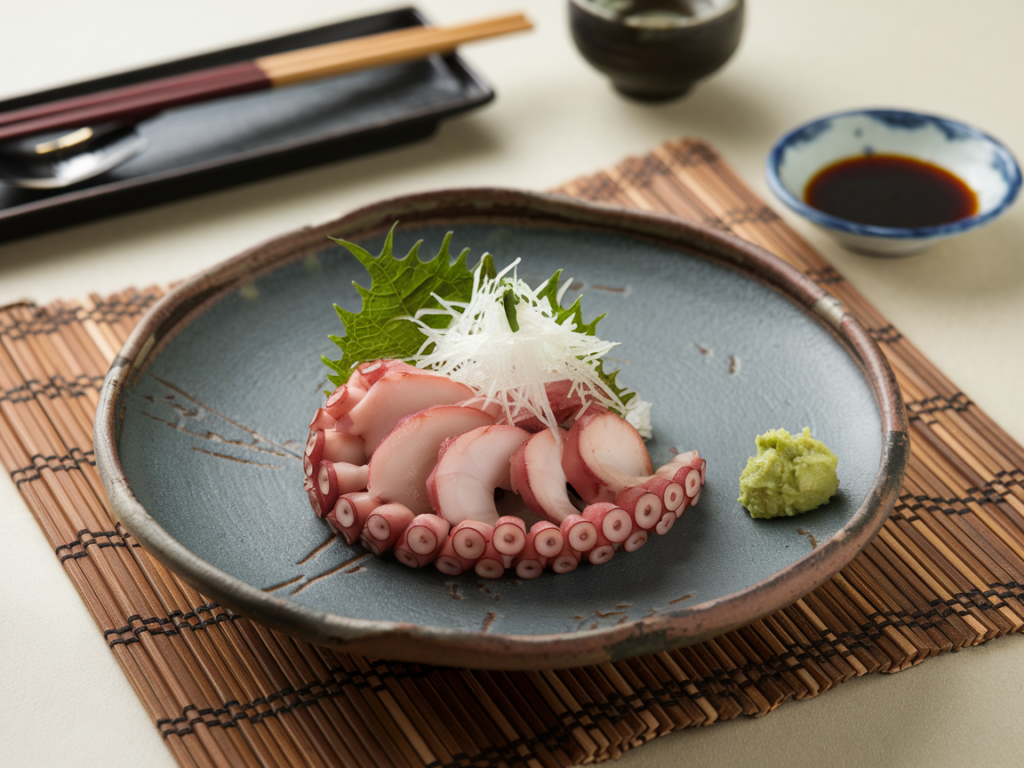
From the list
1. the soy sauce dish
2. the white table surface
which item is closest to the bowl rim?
the soy sauce dish

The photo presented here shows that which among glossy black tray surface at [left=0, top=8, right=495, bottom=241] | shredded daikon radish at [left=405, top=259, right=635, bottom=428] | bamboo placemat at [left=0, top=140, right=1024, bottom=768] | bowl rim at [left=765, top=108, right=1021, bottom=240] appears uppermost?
shredded daikon radish at [left=405, top=259, right=635, bottom=428]

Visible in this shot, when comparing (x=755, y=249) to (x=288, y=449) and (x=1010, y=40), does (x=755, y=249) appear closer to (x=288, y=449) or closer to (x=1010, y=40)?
(x=288, y=449)

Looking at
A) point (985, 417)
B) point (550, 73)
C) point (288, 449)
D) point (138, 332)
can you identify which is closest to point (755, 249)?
point (985, 417)

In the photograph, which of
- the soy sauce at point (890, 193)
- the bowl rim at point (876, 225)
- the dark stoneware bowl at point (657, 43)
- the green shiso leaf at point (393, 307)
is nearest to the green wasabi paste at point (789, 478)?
the green shiso leaf at point (393, 307)

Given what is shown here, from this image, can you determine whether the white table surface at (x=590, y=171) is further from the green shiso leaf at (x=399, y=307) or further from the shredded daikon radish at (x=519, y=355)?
the shredded daikon radish at (x=519, y=355)

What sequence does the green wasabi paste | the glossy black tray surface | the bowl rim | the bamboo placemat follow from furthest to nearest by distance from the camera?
the glossy black tray surface < the bowl rim < the green wasabi paste < the bamboo placemat

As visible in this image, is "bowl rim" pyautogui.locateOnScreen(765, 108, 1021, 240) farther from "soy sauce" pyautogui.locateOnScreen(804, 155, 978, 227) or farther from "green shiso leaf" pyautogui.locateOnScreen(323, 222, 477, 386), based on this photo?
"green shiso leaf" pyautogui.locateOnScreen(323, 222, 477, 386)
